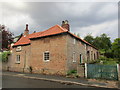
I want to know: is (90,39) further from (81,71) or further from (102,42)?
(81,71)

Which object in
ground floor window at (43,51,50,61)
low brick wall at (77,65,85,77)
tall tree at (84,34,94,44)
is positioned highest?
tall tree at (84,34,94,44)

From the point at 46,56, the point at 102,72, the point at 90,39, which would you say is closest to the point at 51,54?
the point at 46,56

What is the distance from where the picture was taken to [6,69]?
61.3 feet

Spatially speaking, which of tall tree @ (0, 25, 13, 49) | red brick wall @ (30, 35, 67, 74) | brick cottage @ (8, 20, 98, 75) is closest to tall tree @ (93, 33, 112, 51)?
brick cottage @ (8, 20, 98, 75)

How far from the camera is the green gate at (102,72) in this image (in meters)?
9.67

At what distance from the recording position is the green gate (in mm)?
9672

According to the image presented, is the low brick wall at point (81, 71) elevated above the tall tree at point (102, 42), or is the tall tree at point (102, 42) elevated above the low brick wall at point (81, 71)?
the tall tree at point (102, 42)

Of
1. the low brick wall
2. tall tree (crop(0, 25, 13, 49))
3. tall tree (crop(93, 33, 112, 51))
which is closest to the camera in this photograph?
the low brick wall

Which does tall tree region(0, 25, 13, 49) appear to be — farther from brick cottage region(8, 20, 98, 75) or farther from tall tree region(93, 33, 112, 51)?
tall tree region(93, 33, 112, 51)

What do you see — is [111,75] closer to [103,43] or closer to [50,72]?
[50,72]

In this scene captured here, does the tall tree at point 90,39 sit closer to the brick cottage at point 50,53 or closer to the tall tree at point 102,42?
the tall tree at point 102,42

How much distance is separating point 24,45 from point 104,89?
14343 millimetres

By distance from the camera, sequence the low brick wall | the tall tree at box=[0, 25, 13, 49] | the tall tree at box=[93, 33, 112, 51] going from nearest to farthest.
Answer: the low brick wall < the tall tree at box=[0, 25, 13, 49] < the tall tree at box=[93, 33, 112, 51]

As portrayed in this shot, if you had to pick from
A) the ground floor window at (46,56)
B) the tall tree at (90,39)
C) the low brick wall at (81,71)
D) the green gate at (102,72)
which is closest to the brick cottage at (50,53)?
the ground floor window at (46,56)
